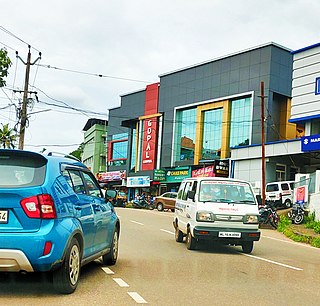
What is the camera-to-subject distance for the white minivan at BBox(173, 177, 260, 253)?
1195cm

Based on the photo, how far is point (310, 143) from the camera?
3475 cm

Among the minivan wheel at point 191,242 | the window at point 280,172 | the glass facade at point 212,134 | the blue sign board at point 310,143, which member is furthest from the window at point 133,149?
the minivan wheel at point 191,242

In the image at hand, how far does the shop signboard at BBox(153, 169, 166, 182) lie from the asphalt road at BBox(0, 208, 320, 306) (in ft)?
146

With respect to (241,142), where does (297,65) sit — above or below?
above

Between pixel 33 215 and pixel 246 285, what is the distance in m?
3.63

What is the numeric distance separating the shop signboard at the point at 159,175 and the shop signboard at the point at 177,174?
45cm

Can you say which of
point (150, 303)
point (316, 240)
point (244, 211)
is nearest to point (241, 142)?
point (316, 240)

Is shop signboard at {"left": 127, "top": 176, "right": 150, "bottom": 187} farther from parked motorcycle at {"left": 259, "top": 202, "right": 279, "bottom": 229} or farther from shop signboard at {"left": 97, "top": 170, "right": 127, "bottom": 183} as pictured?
parked motorcycle at {"left": 259, "top": 202, "right": 279, "bottom": 229}

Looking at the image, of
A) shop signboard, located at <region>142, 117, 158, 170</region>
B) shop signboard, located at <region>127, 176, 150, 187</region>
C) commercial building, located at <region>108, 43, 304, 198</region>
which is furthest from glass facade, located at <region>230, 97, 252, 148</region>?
shop signboard, located at <region>127, 176, 150, 187</region>

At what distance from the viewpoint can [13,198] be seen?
20.3 ft

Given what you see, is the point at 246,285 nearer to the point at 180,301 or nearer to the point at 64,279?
the point at 180,301

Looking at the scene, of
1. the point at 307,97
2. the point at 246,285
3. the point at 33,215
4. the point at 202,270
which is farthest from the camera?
the point at 307,97

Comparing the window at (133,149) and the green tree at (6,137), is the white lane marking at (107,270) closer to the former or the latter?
the green tree at (6,137)

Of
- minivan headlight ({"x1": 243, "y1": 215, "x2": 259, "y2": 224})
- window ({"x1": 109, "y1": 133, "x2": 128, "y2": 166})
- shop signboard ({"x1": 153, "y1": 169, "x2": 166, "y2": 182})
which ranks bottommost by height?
minivan headlight ({"x1": 243, "y1": 215, "x2": 259, "y2": 224})
